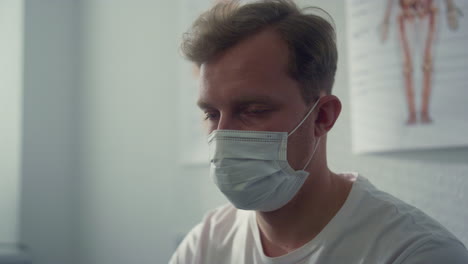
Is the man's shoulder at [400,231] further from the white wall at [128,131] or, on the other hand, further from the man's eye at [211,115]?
the white wall at [128,131]

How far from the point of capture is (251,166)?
97 centimetres

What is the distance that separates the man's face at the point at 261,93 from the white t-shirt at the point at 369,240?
0.52 ft

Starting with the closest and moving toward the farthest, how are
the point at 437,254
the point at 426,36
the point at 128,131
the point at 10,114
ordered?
the point at 437,254
the point at 426,36
the point at 10,114
the point at 128,131

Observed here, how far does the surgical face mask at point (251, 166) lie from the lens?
38.0 inches

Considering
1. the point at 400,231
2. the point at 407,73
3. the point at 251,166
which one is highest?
the point at 407,73

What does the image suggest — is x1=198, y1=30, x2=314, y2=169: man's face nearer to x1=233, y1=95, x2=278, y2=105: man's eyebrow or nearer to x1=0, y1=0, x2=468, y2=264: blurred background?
x1=233, y1=95, x2=278, y2=105: man's eyebrow

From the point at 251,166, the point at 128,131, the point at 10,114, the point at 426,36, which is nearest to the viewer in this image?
the point at 251,166

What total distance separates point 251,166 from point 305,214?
183 millimetres

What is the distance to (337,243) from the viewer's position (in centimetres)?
96

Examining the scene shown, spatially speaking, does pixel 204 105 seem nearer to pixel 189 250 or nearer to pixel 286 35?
pixel 286 35

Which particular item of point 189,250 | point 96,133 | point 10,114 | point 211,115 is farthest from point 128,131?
point 211,115

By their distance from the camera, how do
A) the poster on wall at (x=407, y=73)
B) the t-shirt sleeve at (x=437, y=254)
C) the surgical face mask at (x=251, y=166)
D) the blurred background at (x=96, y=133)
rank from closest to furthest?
the t-shirt sleeve at (x=437, y=254)
the surgical face mask at (x=251, y=166)
the poster on wall at (x=407, y=73)
the blurred background at (x=96, y=133)

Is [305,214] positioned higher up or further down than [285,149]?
further down

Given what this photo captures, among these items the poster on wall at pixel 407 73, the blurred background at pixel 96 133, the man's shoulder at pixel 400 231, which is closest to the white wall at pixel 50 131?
the blurred background at pixel 96 133
